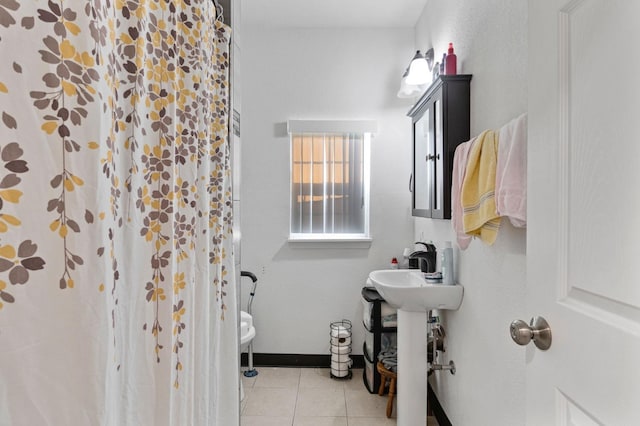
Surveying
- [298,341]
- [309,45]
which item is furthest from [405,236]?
[309,45]

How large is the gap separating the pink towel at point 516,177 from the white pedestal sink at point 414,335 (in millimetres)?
847

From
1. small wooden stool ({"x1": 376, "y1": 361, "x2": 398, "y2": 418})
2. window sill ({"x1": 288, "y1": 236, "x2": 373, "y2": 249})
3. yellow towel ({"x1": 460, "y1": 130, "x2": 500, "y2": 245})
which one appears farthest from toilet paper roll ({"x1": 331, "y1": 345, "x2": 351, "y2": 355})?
yellow towel ({"x1": 460, "y1": 130, "x2": 500, "y2": 245})

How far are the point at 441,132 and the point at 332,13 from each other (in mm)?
1501

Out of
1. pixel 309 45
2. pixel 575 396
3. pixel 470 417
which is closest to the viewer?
pixel 575 396

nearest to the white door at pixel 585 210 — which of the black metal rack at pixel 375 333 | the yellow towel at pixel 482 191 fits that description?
the yellow towel at pixel 482 191

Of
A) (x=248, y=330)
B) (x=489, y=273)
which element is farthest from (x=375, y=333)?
(x=489, y=273)

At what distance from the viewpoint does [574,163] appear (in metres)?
0.72

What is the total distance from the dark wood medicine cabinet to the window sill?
30.4 inches

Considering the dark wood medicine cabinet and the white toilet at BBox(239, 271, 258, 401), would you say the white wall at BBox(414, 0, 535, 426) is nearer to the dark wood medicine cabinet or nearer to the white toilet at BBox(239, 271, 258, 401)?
the dark wood medicine cabinet

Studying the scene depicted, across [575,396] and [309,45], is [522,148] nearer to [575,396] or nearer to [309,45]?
[575,396]

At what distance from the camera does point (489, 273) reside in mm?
1643

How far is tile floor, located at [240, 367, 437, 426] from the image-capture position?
2293mm

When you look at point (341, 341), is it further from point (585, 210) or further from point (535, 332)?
point (585, 210)

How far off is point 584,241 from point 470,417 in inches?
59.1
